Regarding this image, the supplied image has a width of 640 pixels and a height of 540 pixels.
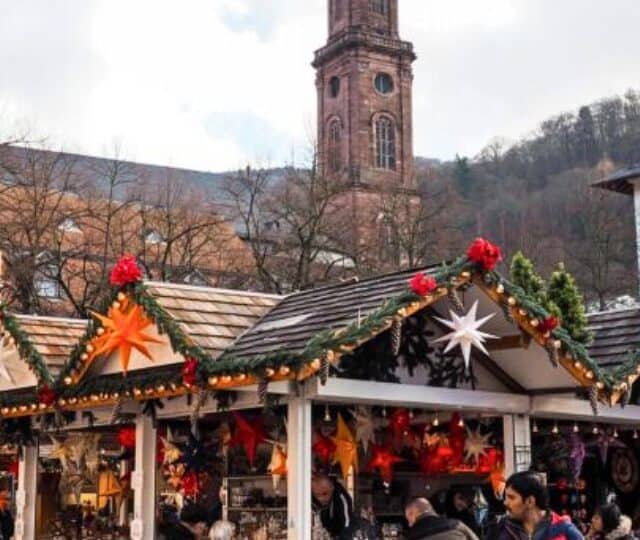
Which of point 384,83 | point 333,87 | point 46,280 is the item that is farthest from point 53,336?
point 333,87

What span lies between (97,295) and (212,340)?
67.7 ft

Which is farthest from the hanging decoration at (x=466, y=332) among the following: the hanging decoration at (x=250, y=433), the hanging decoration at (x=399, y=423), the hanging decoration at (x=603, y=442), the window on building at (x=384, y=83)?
the window on building at (x=384, y=83)

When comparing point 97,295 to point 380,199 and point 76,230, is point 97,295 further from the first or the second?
point 380,199

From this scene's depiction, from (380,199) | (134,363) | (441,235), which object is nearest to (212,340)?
(134,363)

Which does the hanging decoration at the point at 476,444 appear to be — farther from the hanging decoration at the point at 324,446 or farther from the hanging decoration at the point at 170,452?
the hanging decoration at the point at 170,452

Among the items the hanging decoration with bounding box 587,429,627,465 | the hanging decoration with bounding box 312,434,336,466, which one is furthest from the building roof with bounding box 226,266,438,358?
the hanging decoration with bounding box 587,429,627,465

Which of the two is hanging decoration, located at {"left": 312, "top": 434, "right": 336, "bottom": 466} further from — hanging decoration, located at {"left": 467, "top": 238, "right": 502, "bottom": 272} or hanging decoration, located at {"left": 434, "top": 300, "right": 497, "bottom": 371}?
hanging decoration, located at {"left": 467, "top": 238, "right": 502, "bottom": 272}

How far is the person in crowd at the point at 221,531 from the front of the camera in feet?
33.2

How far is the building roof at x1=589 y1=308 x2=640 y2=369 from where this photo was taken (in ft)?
40.8

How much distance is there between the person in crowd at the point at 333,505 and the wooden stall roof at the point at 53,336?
13.5 feet

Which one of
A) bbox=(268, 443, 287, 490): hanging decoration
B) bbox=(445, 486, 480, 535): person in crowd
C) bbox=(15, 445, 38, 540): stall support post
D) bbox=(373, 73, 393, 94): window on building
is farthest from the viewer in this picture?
bbox=(373, 73, 393, 94): window on building

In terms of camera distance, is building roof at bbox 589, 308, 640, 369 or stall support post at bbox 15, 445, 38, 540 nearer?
building roof at bbox 589, 308, 640, 369

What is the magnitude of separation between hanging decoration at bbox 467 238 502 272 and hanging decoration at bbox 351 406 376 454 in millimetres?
Result: 2094

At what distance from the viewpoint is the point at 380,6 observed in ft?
262
